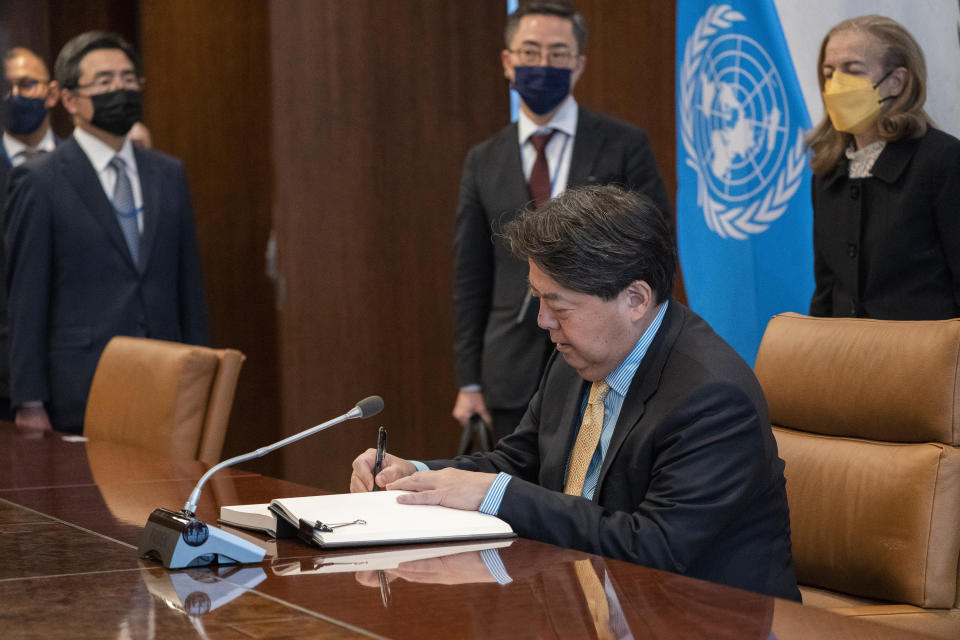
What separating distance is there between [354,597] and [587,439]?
0.75 meters

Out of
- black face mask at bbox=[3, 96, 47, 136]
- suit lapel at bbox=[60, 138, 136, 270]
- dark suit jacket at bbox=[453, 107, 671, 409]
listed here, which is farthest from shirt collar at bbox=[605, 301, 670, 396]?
black face mask at bbox=[3, 96, 47, 136]

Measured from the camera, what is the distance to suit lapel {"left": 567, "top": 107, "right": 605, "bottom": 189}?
363cm

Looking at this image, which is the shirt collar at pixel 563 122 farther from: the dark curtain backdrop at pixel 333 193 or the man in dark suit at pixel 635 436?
the dark curtain backdrop at pixel 333 193

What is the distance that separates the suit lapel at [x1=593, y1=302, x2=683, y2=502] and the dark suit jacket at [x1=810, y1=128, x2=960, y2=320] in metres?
1.13

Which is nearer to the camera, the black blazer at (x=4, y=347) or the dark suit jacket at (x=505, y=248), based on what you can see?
the dark suit jacket at (x=505, y=248)

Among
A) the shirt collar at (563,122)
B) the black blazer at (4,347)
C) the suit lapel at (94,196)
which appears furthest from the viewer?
the black blazer at (4,347)

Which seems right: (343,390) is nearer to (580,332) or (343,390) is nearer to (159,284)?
(159,284)

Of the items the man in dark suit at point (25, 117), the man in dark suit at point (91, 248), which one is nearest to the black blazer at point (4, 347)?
the man in dark suit at point (25, 117)

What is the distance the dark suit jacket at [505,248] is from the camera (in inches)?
142

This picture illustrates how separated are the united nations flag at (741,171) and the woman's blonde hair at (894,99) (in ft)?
1.61

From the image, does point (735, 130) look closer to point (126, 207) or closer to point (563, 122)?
point (563, 122)

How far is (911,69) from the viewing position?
3.15 meters

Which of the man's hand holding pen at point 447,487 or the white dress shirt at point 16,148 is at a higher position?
the white dress shirt at point 16,148

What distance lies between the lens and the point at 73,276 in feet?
13.0
